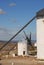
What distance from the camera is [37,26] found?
37.5 m

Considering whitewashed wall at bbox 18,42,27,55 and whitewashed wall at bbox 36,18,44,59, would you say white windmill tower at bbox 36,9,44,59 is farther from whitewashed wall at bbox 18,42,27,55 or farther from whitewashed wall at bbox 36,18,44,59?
whitewashed wall at bbox 18,42,27,55

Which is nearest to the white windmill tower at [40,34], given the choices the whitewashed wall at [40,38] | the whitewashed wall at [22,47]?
the whitewashed wall at [40,38]

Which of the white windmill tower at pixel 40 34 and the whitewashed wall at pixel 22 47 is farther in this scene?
the whitewashed wall at pixel 22 47

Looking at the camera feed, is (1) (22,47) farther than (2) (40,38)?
Yes

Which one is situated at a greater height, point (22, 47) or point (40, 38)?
point (40, 38)

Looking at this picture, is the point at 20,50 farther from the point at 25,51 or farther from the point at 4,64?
the point at 4,64

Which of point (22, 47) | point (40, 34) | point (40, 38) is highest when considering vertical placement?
point (40, 34)

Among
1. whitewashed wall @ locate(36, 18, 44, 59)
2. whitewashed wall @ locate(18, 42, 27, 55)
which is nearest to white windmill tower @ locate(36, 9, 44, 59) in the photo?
whitewashed wall @ locate(36, 18, 44, 59)

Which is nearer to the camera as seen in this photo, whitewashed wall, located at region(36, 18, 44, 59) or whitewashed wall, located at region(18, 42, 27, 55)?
whitewashed wall, located at region(36, 18, 44, 59)

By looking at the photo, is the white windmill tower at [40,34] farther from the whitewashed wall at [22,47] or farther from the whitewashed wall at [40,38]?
the whitewashed wall at [22,47]

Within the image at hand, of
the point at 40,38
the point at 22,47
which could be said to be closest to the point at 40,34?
the point at 40,38

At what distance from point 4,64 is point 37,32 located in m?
8.68

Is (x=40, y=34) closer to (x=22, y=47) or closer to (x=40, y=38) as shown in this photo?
(x=40, y=38)

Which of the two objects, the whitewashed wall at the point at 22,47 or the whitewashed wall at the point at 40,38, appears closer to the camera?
the whitewashed wall at the point at 40,38
